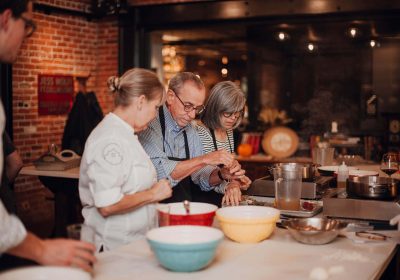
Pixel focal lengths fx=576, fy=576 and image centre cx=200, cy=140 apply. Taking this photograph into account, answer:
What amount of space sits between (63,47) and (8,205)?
17.0 feet

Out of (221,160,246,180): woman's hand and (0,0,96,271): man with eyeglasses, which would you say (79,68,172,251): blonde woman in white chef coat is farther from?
(221,160,246,180): woman's hand

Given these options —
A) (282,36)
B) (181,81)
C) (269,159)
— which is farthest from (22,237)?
(282,36)

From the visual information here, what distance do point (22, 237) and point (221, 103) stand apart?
2190mm

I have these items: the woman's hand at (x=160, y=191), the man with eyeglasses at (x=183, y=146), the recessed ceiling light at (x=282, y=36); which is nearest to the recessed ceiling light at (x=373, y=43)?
the recessed ceiling light at (x=282, y=36)

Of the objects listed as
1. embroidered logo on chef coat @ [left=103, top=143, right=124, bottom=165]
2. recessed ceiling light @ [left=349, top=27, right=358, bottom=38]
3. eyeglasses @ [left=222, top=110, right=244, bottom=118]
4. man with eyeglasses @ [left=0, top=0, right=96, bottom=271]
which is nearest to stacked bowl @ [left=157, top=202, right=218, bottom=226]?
embroidered logo on chef coat @ [left=103, top=143, right=124, bottom=165]

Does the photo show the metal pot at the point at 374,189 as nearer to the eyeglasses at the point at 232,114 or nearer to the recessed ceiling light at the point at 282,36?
the eyeglasses at the point at 232,114

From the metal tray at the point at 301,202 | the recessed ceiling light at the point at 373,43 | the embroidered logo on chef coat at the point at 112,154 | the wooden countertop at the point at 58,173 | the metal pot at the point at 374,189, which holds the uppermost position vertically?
the recessed ceiling light at the point at 373,43

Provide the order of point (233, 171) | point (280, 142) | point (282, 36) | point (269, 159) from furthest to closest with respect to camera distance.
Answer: point (282, 36) → point (280, 142) → point (269, 159) → point (233, 171)

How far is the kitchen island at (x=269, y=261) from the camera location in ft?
6.82

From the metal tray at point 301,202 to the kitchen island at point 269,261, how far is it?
47cm

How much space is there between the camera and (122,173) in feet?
8.21

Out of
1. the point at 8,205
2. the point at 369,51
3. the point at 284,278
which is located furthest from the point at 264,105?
the point at 284,278

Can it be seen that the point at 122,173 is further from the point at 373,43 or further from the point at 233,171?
the point at 373,43

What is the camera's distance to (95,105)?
718 cm
